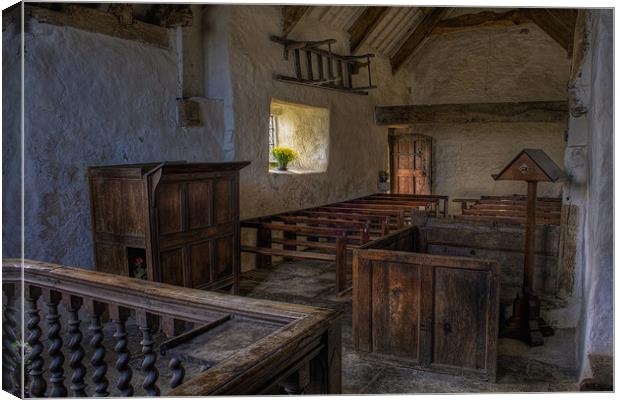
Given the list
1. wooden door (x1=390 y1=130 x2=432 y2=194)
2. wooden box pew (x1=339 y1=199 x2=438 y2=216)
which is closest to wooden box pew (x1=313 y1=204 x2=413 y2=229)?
wooden box pew (x1=339 y1=199 x2=438 y2=216)

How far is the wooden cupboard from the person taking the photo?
4367 millimetres

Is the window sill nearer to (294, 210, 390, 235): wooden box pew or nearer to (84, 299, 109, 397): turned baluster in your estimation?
(294, 210, 390, 235): wooden box pew

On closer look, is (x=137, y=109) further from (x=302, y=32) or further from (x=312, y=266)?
(x=302, y=32)

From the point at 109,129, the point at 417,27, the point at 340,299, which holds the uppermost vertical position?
the point at 417,27

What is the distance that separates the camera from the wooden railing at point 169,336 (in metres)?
1.45

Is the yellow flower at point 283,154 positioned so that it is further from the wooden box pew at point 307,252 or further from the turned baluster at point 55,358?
the turned baluster at point 55,358

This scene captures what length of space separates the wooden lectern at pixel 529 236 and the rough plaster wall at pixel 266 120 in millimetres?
3558

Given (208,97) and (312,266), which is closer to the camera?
(208,97)

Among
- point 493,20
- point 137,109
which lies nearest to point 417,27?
point 493,20

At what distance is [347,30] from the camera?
9.05m

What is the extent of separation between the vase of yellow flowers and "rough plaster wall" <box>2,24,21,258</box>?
5563mm

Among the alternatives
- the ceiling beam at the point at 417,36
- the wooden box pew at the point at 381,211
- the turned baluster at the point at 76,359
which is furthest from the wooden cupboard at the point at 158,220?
the ceiling beam at the point at 417,36

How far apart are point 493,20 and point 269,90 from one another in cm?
550

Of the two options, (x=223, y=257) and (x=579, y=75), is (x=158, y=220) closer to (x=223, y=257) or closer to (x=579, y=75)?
(x=223, y=257)
